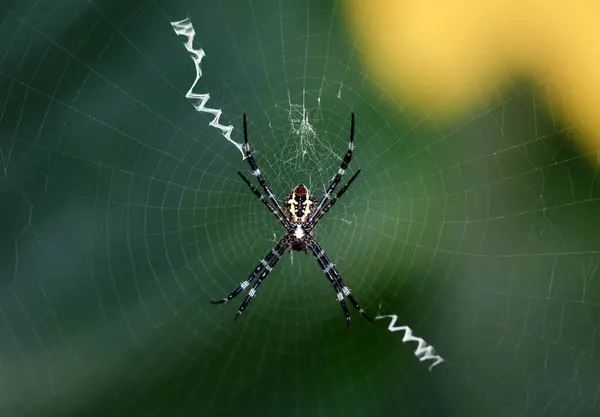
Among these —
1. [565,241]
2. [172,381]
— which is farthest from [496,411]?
[172,381]

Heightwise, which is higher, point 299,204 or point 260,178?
point 260,178

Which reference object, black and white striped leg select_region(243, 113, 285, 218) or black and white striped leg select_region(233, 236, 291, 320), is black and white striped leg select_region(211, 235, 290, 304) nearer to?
black and white striped leg select_region(233, 236, 291, 320)

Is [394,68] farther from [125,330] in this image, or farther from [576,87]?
[125,330]

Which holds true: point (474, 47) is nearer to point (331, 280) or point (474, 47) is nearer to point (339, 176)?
point (339, 176)

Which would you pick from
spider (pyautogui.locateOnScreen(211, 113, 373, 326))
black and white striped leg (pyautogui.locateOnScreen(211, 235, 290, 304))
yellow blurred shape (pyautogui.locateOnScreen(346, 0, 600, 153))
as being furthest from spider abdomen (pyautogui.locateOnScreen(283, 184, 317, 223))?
yellow blurred shape (pyautogui.locateOnScreen(346, 0, 600, 153))

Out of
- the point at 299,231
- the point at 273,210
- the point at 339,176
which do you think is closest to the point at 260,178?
the point at 273,210

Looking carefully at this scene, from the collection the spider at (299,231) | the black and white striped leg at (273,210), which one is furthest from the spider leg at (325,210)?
the black and white striped leg at (273,210)
